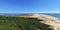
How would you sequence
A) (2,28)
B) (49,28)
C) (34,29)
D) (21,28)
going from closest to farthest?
(2,28) → (21,28) → (34,29) → (49,28)

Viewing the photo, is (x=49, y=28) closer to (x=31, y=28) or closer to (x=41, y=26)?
(x=41, y=26)

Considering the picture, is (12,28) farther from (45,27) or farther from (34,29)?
(45,27)

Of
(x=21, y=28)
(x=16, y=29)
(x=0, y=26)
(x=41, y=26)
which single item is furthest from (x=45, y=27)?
(x=0, y=26)

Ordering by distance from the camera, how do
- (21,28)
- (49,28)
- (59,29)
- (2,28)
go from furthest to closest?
(59,29) → (49,28) → (21,28) → (2,28)

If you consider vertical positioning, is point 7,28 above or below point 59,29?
above

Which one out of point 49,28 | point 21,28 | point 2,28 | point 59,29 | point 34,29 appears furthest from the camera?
point 59,29

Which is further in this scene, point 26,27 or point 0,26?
point 26,27

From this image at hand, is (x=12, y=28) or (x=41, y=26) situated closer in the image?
(x=12, y=28)

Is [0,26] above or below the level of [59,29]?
above

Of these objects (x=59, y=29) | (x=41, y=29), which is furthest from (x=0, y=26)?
(x=59, y=29)
